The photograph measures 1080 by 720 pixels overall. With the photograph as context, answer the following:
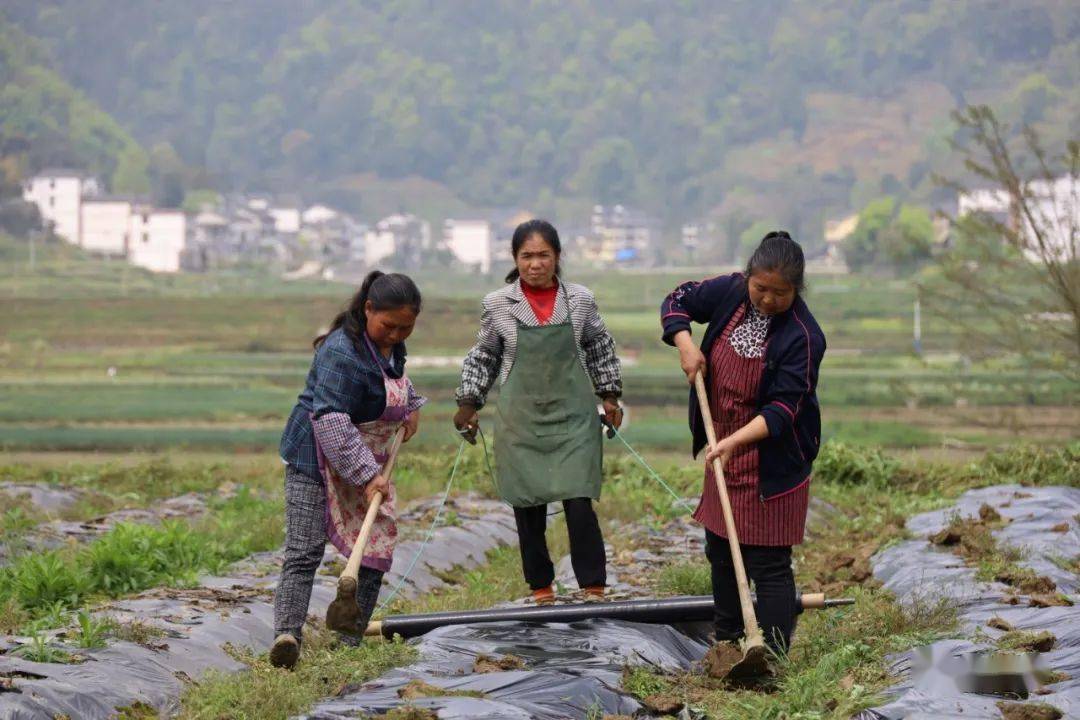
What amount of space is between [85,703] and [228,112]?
6949 centimetres

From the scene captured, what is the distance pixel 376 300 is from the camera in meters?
4.92

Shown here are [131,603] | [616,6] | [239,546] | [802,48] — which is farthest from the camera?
[616,6]

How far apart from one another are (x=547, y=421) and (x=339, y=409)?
1.03 metres

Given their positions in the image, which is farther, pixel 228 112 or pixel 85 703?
pixel 228 112

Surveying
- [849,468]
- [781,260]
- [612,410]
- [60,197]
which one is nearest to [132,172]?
[60,197]

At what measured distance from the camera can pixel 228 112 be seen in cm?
7169

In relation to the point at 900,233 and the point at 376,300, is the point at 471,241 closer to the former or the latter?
the point at 900,233

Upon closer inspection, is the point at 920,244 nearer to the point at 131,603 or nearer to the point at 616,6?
the point at 131,603

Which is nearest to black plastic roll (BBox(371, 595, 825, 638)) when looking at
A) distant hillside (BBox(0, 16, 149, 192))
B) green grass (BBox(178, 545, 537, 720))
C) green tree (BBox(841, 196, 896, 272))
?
green grass (BBox(178, 545, 537, 720))

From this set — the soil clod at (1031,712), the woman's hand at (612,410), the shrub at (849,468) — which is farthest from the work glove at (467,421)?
the shrub at (849,468)

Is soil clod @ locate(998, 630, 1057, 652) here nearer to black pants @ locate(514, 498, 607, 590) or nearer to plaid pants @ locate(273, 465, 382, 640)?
black pants @ locate(514, 498, 607, 590)

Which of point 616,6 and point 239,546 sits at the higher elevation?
point 616,6

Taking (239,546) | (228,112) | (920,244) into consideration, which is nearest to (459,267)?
(228,112)

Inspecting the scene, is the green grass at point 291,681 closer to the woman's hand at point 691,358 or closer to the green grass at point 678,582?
the green grass at point 678,582
